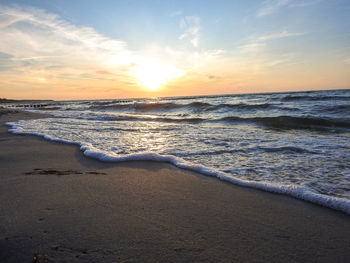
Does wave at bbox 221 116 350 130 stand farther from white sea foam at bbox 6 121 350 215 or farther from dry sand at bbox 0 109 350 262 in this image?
dry sand at bbox 0 109 350 262

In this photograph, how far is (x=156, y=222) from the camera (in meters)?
1.67

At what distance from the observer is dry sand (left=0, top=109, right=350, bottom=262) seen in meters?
1.31

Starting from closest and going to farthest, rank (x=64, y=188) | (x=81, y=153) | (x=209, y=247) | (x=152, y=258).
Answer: (x=152, y=258), (x=209, y=247), (x=64, y=188), (x=81, y=153)

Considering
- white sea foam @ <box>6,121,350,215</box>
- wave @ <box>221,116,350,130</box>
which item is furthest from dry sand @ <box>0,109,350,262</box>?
wave @ <box>221,116,350,130</box>

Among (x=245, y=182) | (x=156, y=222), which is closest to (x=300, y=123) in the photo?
(x=245, y=182)

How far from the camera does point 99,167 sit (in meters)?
3.16

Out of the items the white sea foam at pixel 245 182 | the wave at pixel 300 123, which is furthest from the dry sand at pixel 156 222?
the wave at pixel 300 123

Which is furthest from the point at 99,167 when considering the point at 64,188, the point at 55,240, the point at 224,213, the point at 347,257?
the point at 347,257

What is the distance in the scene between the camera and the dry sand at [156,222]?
1.31 m

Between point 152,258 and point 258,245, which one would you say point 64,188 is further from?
point 258,245

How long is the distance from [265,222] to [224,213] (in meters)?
0.33

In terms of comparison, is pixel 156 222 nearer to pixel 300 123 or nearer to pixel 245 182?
pixel 245 182

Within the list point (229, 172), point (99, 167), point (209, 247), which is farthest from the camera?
point (99, 167)

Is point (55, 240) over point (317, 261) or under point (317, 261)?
over
